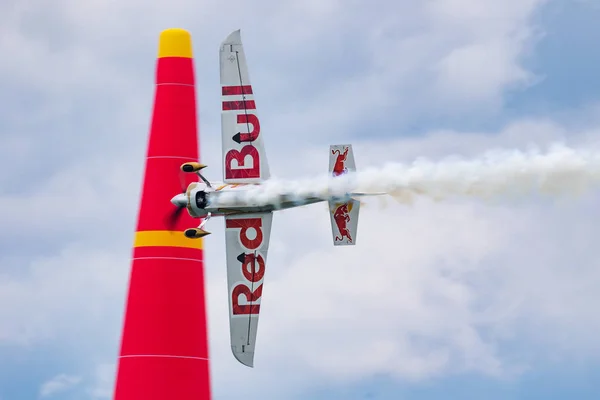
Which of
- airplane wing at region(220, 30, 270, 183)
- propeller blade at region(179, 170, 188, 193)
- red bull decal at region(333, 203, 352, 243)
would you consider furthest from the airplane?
red bull decal at region(333, 203, 352, 243)

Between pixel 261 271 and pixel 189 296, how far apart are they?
1.53 m

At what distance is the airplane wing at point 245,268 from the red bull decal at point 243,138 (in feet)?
2.30

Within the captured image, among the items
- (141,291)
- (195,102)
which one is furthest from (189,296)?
(195,102)

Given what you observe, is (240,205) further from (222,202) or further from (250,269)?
(250,269)

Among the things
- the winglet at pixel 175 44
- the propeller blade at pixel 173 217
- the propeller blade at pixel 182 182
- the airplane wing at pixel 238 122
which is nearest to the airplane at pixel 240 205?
the airplane wing at pixel 238 122

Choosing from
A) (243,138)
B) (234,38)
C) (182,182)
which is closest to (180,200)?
(182,182)

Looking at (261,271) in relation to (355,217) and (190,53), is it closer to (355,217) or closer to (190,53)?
(355,217)

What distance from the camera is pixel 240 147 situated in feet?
117

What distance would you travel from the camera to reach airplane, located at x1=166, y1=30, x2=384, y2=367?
35312mm

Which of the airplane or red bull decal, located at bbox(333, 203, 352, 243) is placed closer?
red bull decal, located at bbox(333, 203, 352, 243)

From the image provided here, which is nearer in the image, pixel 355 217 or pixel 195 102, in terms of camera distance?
pixel 355 217

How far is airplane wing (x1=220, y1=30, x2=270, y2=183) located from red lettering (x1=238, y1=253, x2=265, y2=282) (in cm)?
120

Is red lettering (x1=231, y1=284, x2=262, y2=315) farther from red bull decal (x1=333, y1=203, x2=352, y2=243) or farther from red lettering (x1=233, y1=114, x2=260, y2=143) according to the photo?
red lettering (x1=233, y1=114, x2=260, y2=143)

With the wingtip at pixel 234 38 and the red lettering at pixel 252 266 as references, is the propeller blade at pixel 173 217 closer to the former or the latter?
the red lettering at pixel 252 266
